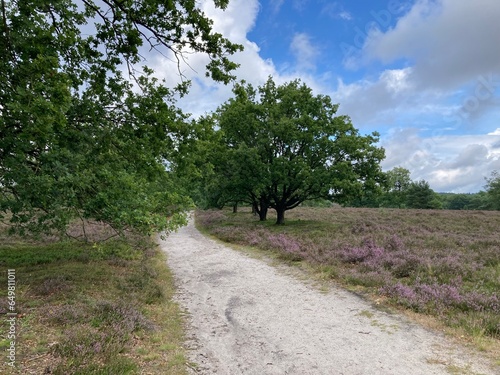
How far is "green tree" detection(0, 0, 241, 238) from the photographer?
644cm

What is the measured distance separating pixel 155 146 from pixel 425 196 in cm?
7138

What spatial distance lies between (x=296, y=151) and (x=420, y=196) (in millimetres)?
55254

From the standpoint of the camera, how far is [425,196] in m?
67.1

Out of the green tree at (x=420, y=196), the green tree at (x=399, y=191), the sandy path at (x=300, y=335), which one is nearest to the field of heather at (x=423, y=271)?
the sandy path at (x=300, y=335)

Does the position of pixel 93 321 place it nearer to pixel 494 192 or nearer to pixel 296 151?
pixel 296 151

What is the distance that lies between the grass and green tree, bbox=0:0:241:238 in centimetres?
157

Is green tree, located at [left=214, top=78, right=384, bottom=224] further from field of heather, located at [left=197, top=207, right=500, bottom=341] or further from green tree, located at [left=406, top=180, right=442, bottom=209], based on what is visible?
green tree, located at [left=406, top=180, right=442, bottom=209]

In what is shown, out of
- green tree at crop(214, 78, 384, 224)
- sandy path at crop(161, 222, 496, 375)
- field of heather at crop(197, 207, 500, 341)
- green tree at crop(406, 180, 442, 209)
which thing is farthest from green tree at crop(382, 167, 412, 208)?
sandy path at crop(161, 222, 496, 375)

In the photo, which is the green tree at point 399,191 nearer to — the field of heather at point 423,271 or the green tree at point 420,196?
the green tree at point 420,196

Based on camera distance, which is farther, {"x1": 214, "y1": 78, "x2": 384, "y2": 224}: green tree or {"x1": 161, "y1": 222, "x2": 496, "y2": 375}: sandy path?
{"x1": 214, "y1": 78, "x2": 384, "y2": 224}: green tree

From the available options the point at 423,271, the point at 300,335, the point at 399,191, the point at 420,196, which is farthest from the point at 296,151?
the point at 399,191

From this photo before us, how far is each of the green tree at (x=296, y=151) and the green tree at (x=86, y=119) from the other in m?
13.1

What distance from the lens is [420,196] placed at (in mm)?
67500

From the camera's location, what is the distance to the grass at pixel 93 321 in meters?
4.79
